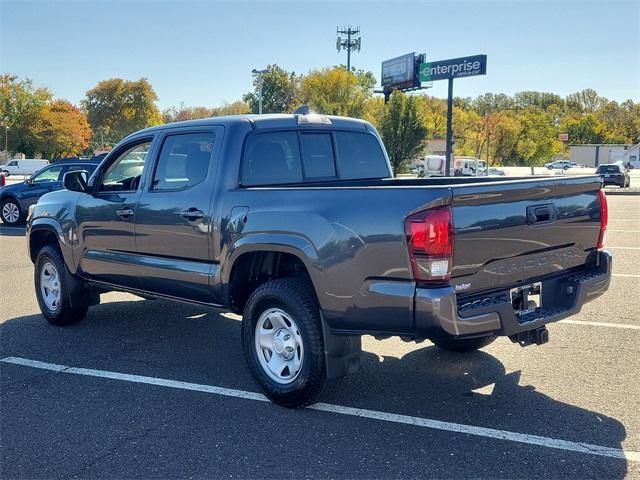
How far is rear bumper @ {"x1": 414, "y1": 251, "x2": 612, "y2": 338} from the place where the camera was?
346 cm

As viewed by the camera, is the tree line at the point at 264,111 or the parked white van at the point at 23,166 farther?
the parked white van at the point at 23,166

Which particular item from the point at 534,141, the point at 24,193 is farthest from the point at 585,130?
the point at 24,193

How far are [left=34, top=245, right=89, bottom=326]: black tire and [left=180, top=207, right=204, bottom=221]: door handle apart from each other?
2142mm

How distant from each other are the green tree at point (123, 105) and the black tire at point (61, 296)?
69.1 meters

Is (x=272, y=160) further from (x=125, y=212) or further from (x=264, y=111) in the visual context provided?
(x=264, y=111)

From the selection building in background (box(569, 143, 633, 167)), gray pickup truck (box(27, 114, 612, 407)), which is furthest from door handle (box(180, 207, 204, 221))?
building in background (box(569, 143, 633, 167))

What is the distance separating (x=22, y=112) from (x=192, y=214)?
6997 cm

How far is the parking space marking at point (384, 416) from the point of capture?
3.55 meters

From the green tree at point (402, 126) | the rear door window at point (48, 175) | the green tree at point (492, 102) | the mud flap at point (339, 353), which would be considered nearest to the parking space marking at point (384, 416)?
the mud flap at point (339, 353)

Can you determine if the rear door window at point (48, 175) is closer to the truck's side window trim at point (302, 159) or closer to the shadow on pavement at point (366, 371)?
the shadow on pavement at point (366, 371)

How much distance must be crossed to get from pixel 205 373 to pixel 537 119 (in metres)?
82.9

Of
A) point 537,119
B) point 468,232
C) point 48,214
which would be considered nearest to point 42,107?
point 537,119

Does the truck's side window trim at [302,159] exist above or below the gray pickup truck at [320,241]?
above

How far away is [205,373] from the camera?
16.2 ft
